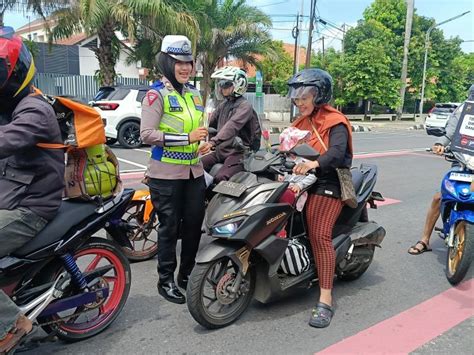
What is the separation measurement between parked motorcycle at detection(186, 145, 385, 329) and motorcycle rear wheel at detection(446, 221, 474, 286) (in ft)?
3.71

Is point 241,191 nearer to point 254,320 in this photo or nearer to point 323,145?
point 323,145

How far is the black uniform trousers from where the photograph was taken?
129 inches

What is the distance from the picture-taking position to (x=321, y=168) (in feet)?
10.3

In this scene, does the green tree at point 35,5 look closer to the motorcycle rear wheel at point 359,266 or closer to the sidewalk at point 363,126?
the sidewalk at point 363,126

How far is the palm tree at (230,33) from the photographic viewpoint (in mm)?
18875

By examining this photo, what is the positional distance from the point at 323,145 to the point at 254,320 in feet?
4.38

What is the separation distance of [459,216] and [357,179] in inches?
37.8

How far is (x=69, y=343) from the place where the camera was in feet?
9.46

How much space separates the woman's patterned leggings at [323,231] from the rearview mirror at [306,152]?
1.49 feet

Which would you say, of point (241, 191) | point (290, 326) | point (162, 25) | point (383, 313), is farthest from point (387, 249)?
point (162, 25)

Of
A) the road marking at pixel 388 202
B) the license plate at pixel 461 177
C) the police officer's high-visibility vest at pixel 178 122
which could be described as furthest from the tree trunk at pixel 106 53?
the license plate at pixel 461 177

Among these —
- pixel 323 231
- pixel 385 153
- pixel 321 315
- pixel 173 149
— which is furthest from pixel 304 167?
pixel 385 153

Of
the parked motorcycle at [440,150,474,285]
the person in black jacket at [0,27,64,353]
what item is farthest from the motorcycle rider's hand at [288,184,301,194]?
the parked motorcycle at [440,150,474,285]

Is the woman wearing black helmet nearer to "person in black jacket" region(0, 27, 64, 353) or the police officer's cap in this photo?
the police officer's cap
